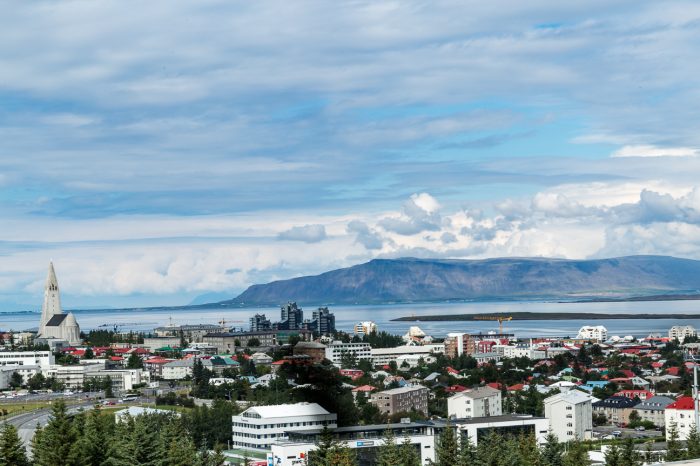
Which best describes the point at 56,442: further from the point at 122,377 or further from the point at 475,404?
the point at 122,377

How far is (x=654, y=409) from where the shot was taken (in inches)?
1291

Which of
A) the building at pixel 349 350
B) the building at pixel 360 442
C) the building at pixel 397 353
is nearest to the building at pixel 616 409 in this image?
the building at pixel 360 442

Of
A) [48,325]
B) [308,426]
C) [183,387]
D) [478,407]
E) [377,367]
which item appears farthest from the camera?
[48,325]

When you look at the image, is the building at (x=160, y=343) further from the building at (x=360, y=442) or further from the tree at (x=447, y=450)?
the tree at (x=447, y=450)

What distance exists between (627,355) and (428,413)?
25.1m

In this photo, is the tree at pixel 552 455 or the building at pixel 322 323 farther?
the building at pixel 322 323

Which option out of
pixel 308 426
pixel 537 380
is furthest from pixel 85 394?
pixel 308 426

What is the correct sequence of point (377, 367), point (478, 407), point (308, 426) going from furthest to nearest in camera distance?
point (377, 367), point (478, 407), point (308, 426)

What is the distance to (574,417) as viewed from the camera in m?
29.3

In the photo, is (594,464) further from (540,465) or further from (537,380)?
(537,380)

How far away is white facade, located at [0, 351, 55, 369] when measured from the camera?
179 ft

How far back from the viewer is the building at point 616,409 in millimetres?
33406

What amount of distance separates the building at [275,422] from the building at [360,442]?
4.38 feet

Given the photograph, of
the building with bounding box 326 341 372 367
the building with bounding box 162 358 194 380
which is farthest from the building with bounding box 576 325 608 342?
the building with bounding box 162 358 194 380
